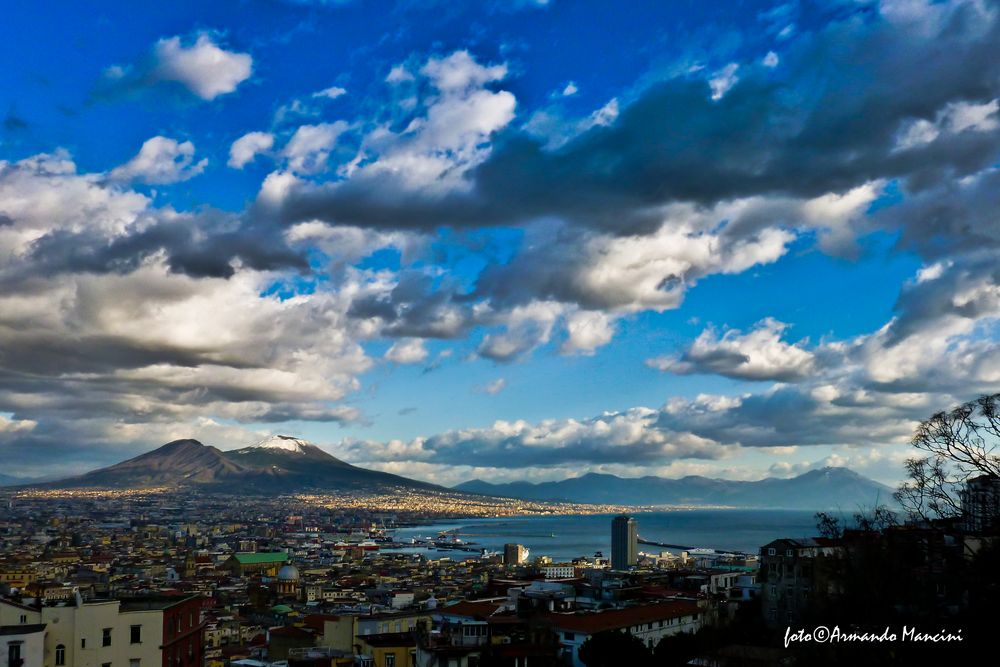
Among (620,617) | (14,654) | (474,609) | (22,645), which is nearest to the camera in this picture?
(14,654)

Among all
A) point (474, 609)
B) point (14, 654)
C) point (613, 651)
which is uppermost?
point (14, 654)

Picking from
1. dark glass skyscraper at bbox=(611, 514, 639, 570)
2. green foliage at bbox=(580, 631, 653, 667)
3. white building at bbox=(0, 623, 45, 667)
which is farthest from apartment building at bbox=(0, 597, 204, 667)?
dark glass skyscraper at bbox=(611, 514, 639, 570)

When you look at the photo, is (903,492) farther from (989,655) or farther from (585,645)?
(585,645)

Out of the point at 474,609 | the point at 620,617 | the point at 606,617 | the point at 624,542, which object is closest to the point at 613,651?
the point at 606,617

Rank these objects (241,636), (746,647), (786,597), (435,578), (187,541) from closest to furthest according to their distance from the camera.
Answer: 1. (746,647)
2. (786,597)
3. (241,636)
4. (435,578)
5. (187,541)

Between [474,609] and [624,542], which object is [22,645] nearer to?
[474,609]

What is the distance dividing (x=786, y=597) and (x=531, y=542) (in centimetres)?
15960

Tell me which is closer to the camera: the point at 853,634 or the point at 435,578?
the point at 853,634

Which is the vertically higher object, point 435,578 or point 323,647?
point 323,647

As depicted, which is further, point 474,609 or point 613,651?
point 474,609

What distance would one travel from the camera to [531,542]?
198 meters

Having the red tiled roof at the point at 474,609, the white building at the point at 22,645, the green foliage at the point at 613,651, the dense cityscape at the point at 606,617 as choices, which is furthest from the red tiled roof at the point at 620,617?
the white building at the point at 22,645

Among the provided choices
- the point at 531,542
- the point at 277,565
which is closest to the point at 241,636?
the point at 277,565

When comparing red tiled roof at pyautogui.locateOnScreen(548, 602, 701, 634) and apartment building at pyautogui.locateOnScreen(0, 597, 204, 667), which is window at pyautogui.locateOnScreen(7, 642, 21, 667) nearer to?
Answer: apartment building at pyautogui.locateOnScreen(0, 597, 204, 667)
